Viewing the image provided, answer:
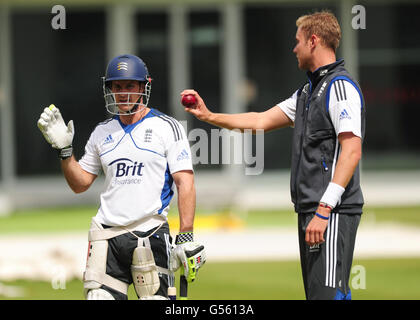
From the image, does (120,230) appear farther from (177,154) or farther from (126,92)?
(126,92)

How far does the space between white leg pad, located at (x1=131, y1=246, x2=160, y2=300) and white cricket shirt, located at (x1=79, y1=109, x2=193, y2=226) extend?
23 centimetres

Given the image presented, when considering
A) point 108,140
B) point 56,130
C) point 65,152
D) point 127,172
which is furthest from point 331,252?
point 56,130

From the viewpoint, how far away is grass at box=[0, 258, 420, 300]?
8.66m

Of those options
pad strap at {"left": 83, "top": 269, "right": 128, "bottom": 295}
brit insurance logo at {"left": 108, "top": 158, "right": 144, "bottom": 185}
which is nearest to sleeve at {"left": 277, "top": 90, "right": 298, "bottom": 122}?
brit insurance logo at {"left": 108, "top": 158, "right": 144, "bottom": 185}

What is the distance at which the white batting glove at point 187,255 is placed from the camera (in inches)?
207

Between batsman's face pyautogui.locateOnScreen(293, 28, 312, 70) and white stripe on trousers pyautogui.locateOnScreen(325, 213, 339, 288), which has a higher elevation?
batsman's face pyautogui.locateOnScreen(293, 28, 312, 70)

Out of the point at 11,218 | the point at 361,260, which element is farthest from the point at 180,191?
the point at 11,218

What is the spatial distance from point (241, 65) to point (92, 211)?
472cm

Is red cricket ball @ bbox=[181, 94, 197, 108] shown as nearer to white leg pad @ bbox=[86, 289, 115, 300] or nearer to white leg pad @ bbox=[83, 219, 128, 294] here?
white leg pad @ bbox=[83, 219, 128, 294]

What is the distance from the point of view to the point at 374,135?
18.6 metres

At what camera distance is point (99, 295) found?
17.1 feet

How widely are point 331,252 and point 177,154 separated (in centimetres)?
120

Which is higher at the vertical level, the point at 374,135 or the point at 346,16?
the point at 346,16
